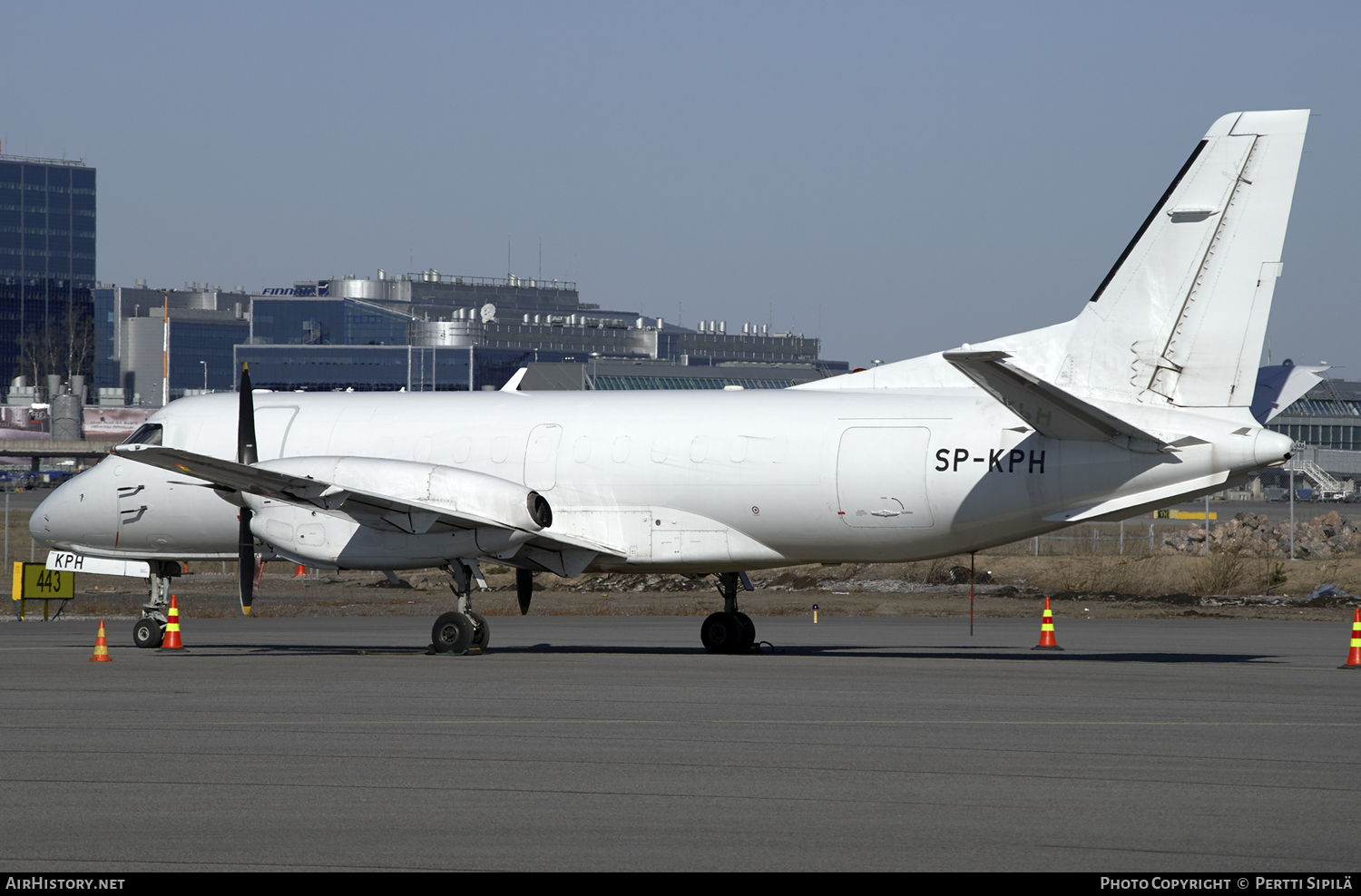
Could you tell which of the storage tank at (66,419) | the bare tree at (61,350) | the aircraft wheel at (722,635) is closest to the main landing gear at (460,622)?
the aircraft wheel at (722,635)

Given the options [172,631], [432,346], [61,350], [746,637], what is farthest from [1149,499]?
[61,350]

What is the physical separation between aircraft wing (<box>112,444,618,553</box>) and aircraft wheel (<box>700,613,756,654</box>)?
2743mm

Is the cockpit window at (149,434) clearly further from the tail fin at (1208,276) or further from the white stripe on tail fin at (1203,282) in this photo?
the tail fin at (1208,276)

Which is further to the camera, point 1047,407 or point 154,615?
point 154,615

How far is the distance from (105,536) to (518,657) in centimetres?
721

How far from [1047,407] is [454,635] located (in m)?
8.21

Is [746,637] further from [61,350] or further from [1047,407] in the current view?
[61,350]

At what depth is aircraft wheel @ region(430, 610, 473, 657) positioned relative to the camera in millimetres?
18953

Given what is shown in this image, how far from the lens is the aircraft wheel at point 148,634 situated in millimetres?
21531

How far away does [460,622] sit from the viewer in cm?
1900

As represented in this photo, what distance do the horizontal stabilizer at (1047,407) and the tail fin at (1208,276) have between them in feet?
2.10

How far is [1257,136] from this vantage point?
52.7 feet
